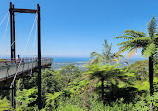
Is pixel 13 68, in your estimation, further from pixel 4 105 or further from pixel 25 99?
pixel 25 99

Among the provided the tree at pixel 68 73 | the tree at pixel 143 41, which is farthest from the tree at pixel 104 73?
the tree at pixel 68 73

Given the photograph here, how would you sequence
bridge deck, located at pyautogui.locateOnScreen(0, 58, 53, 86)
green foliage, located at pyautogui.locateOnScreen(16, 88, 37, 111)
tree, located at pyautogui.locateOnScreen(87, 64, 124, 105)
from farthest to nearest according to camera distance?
green foliage, located at pyautogui.locateOnScreen(16, 88, 37, 111) < tree, located at pyautogui.locateOnScreen(87, 64, 124, 105) < bridge deck, located at pyautogui.locateOnScreen(0, 58, 53, 86)

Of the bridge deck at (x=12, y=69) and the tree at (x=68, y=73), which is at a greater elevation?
the bridge deck at (x=12, y=69)

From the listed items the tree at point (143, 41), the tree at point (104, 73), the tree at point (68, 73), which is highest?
the tree at point (143, 41)

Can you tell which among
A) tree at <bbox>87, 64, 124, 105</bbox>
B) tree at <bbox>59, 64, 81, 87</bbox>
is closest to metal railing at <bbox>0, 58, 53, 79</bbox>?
tree at <bbox>87, 64, 124, 105</bbox>

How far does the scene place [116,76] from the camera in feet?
19.1

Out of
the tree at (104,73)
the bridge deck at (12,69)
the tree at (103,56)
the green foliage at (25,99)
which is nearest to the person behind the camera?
the bridge deck at (12,69)

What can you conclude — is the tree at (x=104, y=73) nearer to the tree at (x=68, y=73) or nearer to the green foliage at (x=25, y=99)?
the green foliage at (x=25, y=99)

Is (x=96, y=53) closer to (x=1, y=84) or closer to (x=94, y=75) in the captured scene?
(x=94, y=75)

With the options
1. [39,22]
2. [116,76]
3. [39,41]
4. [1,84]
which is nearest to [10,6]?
[39,22]

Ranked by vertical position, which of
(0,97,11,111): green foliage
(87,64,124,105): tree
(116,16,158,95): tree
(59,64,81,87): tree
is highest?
(116,16,158,95): tree

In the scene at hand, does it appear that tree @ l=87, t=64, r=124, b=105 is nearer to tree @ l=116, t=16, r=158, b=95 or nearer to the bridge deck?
tree @ l=116, t=16, r=158, b=95

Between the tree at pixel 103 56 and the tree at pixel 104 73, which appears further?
the tree at pixel 103 56

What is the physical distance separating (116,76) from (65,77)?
42.0 ft
